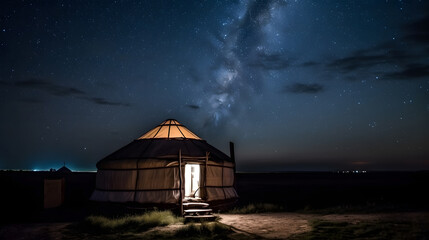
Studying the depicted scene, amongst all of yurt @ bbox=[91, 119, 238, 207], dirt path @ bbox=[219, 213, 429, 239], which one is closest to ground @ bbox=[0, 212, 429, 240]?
dirt path @ bbox=[219, 213, 429, 239]

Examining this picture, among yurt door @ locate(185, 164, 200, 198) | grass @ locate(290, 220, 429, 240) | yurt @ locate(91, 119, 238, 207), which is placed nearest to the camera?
grass @ locate(290, 220, 429, 240)

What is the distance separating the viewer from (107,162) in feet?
38.2

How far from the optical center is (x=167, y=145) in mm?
11844

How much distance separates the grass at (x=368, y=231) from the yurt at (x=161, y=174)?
415cm

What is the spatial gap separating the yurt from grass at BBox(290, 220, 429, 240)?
163 inches

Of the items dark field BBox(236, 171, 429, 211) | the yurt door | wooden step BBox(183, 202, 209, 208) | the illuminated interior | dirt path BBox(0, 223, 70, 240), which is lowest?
dark field BBox(236, 171, 429, 211)

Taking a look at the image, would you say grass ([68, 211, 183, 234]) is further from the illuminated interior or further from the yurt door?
the illuminated interior

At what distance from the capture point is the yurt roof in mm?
11303

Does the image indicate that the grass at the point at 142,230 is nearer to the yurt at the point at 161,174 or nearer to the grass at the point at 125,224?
the grass at the point at 125,224

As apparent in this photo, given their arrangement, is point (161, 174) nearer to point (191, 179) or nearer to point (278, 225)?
point (191, 179)

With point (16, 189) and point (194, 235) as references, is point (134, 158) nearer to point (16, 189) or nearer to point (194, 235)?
point (194, 235)

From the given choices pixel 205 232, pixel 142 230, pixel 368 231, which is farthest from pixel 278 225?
pixel 142 230

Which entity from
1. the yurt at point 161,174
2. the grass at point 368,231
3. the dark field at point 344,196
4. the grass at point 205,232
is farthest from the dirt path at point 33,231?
the dark field at point 344,196

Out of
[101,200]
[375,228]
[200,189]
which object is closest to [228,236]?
[375,228]
